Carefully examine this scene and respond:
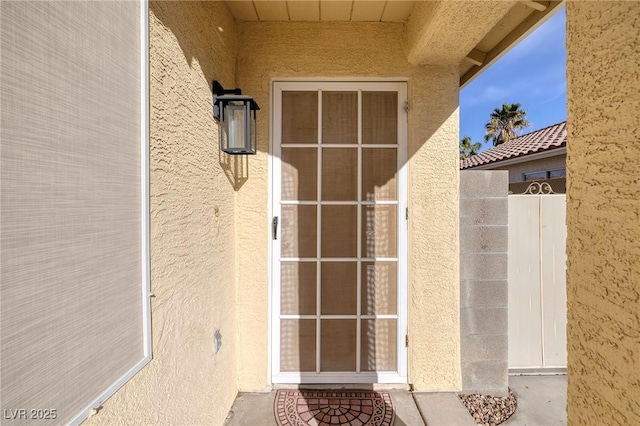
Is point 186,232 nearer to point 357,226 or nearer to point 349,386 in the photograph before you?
point 357,226

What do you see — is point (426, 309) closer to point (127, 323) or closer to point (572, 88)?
point (572, 88)

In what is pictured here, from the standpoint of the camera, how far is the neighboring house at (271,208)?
0.85 meters

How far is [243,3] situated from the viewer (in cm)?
247

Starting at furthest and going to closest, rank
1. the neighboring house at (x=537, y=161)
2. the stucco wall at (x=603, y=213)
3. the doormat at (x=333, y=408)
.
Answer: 1. the neighboring house at (x=537, y=161)
2. the doormat at (x=333, y=408)
3. the stucco wall at (x=603, y=213)

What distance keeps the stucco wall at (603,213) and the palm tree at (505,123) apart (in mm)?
22907

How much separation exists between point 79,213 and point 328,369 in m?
2.64

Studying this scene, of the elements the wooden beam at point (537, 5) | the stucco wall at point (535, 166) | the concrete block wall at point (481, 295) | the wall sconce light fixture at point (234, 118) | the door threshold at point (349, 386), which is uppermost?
the wooden beam at point (537, 5)

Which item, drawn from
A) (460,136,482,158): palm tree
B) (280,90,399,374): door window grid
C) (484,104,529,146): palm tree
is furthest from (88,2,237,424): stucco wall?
(460,136,482,158): palm tree

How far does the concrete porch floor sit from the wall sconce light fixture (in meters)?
2.41

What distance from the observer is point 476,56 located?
307cm

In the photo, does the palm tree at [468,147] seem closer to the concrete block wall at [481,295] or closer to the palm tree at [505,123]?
the palm tree at [505,123]

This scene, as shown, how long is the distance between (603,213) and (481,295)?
223 centimetres

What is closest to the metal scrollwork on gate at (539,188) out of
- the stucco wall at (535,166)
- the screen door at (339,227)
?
the screen door at (339,227)

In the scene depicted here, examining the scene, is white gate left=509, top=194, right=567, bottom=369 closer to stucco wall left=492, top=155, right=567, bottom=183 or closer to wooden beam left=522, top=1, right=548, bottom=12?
wooden beam left=522, top=1, right=548, bottom=12
